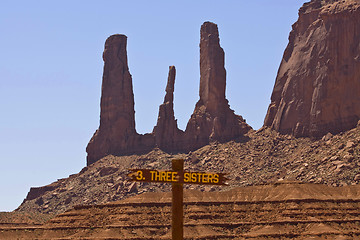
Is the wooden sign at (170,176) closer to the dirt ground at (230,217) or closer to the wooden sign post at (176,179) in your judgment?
the wooden sign post at (176,179)

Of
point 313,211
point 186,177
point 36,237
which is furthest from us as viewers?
point 36,237

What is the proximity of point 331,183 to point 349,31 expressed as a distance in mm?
43964

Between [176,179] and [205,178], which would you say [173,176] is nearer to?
[176,179]

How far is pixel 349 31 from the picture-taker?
184m

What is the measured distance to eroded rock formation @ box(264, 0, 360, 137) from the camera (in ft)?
591

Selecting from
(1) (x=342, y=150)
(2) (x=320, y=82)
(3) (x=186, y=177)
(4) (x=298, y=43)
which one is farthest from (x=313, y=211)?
(3) (x=186, y=177)

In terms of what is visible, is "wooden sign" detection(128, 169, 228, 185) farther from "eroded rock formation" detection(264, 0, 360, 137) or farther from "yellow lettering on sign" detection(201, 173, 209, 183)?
"eroded rock formation" detection(264, 0, 360, 137)

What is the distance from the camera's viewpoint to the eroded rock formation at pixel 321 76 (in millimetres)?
180125

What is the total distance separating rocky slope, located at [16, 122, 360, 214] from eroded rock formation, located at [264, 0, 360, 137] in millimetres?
4197

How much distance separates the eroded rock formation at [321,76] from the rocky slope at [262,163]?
4.20 m

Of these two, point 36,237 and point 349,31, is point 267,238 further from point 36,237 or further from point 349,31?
point 349,31

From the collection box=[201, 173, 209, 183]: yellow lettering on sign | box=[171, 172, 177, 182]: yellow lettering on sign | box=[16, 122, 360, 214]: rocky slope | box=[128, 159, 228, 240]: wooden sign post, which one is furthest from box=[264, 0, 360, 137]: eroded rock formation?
box=[171, 172, 177, 182]: yellow lettering on sign

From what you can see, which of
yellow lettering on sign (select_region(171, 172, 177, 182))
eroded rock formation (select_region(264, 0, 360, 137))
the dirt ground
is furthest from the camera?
eroded rock formation (select_region(264, 0, 360, 137))

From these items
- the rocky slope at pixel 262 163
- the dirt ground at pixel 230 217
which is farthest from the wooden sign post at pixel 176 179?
the rocky slope at pixel 262 163
